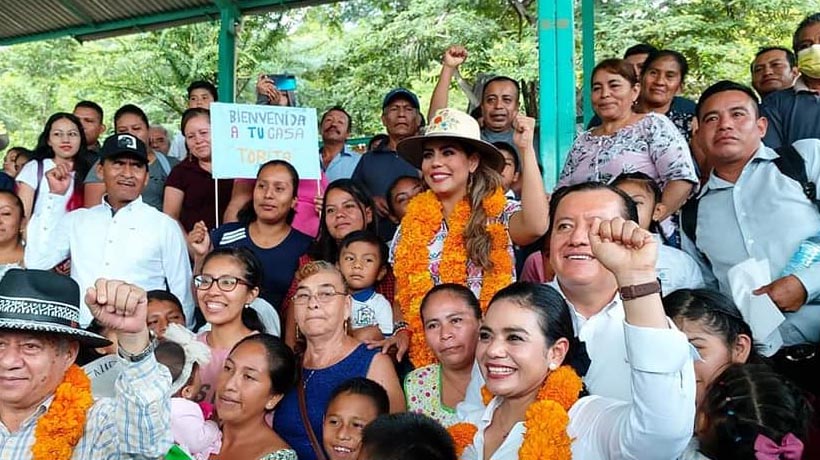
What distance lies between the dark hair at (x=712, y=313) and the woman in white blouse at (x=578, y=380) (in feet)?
1.68

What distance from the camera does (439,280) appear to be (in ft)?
11.8

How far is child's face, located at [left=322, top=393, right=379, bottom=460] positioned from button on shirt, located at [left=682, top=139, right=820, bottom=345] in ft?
5.35

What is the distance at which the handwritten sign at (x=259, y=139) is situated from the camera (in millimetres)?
4973

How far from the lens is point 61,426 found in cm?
222

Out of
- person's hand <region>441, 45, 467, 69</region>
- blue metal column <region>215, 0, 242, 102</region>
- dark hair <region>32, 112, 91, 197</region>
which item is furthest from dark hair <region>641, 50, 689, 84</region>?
blue metal column <region>215, 0, 242, 102</region>

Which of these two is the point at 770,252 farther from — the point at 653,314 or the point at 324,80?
the point at 324,80

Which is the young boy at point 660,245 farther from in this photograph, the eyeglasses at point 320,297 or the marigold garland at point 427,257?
the eyeglasses at point 320,297

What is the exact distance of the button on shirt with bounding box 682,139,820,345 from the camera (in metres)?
3.09

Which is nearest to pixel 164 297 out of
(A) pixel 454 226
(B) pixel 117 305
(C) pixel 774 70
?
(A) pixel 454 226

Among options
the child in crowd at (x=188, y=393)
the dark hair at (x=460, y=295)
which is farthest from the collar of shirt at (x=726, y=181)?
the child in crowd at (x=188, y=393)

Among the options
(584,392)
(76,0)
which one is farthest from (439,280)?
(76,0)

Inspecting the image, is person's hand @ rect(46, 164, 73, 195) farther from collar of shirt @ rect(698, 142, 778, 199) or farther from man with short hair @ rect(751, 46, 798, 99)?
man with short hair @ rect(751, 46, 798, 99)

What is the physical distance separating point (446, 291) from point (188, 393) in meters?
1.23

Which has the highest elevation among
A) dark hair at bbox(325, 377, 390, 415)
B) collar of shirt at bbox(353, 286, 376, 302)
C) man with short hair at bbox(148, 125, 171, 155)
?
man with short hair at bbox(148, 125, 171, 155)
